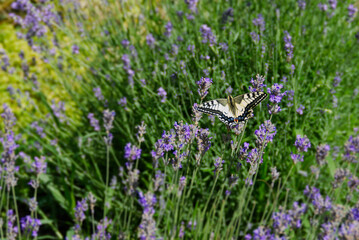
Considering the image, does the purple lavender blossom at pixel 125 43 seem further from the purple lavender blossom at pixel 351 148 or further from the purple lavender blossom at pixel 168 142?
the purple lavender blossom at pixel 351 148

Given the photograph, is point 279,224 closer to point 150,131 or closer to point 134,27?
point 150,131

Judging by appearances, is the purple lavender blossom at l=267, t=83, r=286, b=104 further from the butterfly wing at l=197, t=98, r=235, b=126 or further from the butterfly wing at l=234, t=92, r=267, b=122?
the butterfly wing at l=197, t=98, r=235, b=126

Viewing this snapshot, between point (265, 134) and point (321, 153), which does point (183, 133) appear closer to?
point (265, 134)

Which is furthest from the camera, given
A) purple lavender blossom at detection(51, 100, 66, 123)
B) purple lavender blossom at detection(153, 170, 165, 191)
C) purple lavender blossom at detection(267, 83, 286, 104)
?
purple lavender blossom at detection(51, 100, 66, 123)

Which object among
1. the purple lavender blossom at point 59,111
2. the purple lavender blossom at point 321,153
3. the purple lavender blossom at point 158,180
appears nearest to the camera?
the purple lavender blossom at point 321,153

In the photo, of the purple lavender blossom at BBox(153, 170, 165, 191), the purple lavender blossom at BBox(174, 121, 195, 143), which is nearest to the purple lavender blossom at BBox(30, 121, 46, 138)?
the purple lavender blossom at BBox(153, 170, 165, 191)

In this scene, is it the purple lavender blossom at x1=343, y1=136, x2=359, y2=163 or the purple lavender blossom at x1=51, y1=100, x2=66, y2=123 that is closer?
the purple lavender blossom at x1=343, y1=136, x2=359, y2=163

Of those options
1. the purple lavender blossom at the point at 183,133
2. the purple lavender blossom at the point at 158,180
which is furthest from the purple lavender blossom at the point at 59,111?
the purple lavender blossom at the point at 183,133

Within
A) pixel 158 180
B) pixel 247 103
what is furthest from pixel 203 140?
pixel 158 180
